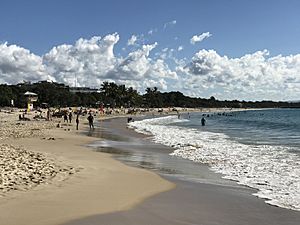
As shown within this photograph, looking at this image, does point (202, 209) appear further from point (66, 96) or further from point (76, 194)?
point (66, 96)

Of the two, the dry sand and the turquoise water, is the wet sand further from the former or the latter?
the turquoise water

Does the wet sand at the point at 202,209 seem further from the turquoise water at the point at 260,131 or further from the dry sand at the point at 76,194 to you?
the turquoise water at the point at 260,131

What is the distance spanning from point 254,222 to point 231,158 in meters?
11.1

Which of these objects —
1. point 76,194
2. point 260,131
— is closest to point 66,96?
point 260,131

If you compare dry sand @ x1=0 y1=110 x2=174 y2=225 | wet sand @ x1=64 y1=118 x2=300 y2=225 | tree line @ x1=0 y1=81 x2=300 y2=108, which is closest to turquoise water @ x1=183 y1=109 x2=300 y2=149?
wet sand @ x1=64 y1=118 x2=300 y2=225

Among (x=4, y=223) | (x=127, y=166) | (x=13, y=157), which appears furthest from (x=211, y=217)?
(x=13, y=157)

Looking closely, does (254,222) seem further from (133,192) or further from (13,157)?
(13,157)

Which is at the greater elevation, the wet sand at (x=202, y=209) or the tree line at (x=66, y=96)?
the tree line at (x=66, y=96)

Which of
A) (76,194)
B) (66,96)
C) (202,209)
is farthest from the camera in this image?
(66,96)

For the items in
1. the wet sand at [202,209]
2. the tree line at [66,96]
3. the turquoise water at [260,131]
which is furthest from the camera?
the tree line at [66,96]

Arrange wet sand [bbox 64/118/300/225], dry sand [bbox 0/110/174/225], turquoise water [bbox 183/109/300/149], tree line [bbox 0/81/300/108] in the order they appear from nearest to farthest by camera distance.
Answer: dry sand [bbox 0/110/174/225] → wet sand [bbox 64/118/300/225] → turquoise water [bbox 183/109/300/149] → tree line [bbox 0/81/300/108]

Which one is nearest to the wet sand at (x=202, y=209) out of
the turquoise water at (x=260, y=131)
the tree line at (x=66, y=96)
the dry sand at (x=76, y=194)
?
the dry sand at (x=76, y=194)

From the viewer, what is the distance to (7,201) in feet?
28.1

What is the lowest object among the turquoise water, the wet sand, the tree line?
the turquoise water
